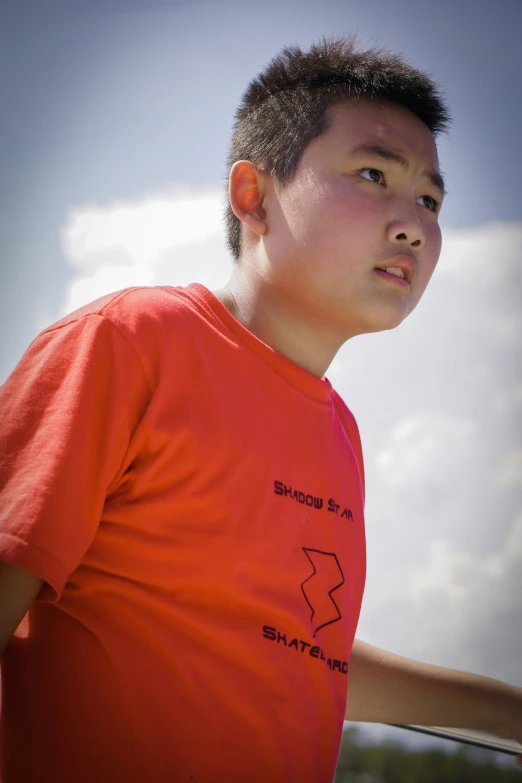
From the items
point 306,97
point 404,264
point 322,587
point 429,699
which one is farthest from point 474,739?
point 306,97

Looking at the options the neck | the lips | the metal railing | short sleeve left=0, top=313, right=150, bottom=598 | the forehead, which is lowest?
the metal railing

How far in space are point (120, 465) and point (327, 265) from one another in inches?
20.7

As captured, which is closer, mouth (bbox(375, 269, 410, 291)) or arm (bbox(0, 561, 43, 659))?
arm (bbox(0, 561, 43, 659))

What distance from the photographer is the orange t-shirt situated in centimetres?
83

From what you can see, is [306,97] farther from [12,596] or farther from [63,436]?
[12,596]

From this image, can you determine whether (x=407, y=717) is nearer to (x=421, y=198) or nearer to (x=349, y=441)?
(x=349, y=441)

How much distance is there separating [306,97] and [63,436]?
3.10ft

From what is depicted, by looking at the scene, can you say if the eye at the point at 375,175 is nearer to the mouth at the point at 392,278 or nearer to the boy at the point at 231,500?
the boy at the point at 231,500

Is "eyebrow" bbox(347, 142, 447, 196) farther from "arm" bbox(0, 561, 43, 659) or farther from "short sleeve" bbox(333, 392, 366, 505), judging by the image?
"arm" bbox(0, 561, 43, 659)

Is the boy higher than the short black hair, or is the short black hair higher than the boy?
the short black hair

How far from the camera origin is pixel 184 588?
3.02 feet

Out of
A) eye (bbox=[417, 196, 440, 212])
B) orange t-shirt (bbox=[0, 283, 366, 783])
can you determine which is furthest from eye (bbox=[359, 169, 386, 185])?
orange t-shirt (bbox=[0, 283, 366, 783])

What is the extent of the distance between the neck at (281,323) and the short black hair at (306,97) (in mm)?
176

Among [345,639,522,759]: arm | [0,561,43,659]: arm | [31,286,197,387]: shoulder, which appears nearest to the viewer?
[0,561,43,659]: arm
